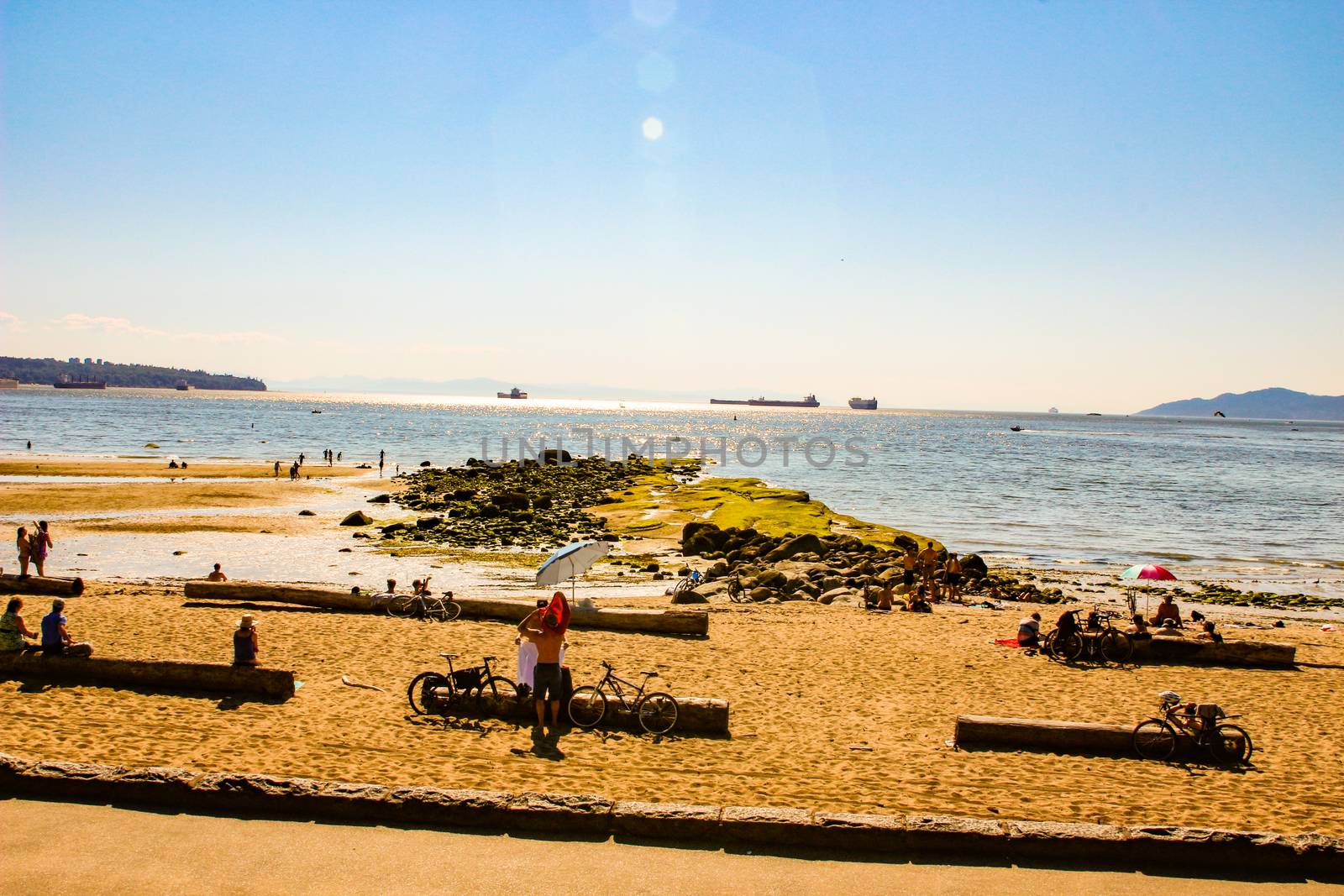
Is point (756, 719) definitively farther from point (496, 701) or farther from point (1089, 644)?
point (1089, 644)

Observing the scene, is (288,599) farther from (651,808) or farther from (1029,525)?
(1029,525)

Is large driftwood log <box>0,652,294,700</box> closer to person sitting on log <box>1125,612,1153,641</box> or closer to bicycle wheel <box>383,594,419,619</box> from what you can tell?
bicycle wheel <box>383,594,419,619</box>

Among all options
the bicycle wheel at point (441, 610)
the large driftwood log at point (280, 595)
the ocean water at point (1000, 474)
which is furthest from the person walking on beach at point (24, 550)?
the ocean water at point (1000, 474)

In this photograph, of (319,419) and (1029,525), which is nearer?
(1029,525)

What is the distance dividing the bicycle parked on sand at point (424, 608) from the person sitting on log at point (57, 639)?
265 inches

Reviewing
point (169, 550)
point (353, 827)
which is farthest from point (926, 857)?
point (169, 550)

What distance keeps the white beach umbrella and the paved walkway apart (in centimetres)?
987

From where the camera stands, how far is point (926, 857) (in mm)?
9000

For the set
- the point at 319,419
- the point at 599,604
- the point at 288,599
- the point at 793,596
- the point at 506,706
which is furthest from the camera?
the point at 319,419

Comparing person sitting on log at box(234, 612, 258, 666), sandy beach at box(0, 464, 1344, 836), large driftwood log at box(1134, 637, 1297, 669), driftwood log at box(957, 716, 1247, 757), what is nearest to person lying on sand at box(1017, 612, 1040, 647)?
sandy beach at box(0, 464, 1344, 836)

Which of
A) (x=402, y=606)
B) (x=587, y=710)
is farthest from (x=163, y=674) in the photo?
(x=402, y=606)

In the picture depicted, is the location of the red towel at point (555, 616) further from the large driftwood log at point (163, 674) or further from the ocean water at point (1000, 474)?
the ocean water at point (1000, 474)

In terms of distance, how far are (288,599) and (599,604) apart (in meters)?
7.49

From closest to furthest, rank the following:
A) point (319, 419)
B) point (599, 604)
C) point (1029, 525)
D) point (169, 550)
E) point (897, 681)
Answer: point (897, 681), point (599, 604), point (169, 550), point (1029, 525), point (319, 419)
